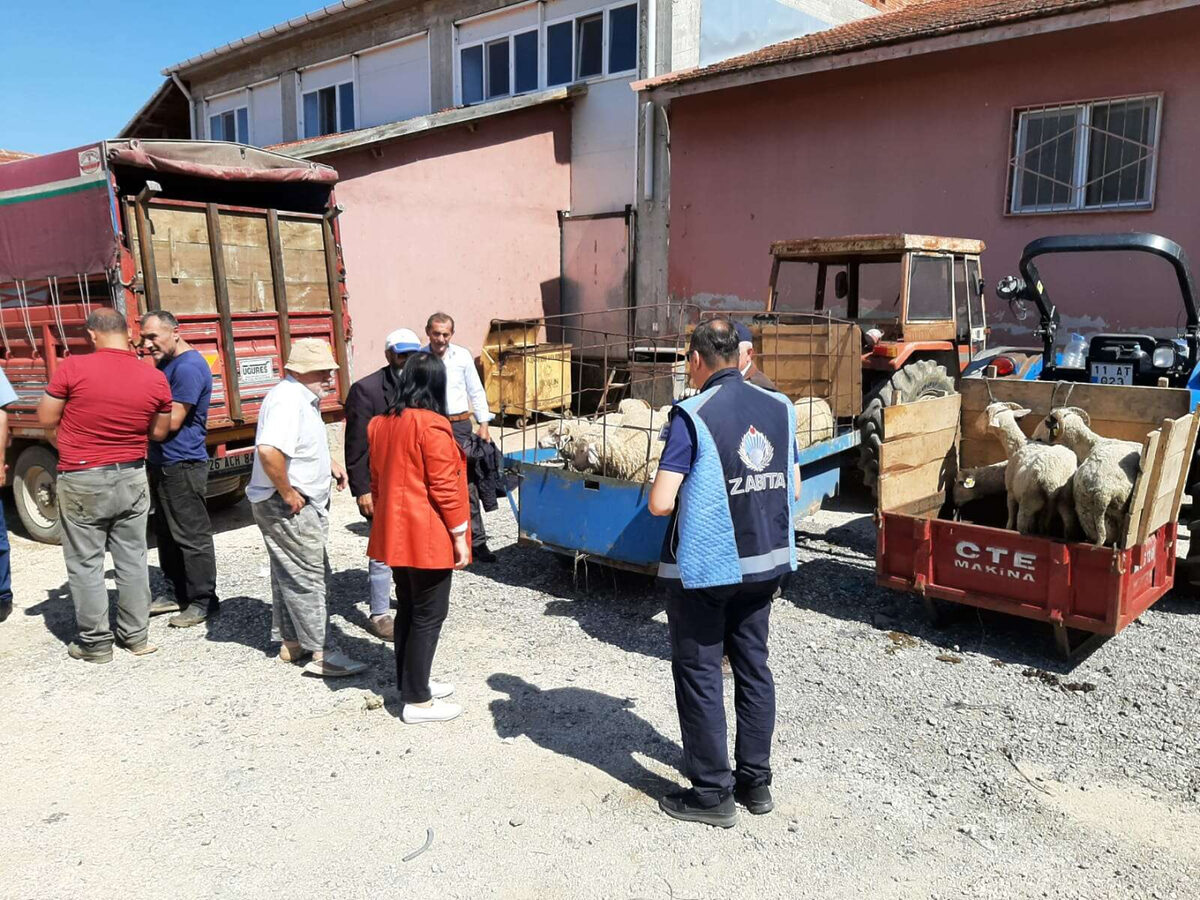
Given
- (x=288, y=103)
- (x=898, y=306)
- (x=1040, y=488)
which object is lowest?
(x=1040, y=488)

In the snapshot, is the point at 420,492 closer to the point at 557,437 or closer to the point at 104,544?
the point at 104,544

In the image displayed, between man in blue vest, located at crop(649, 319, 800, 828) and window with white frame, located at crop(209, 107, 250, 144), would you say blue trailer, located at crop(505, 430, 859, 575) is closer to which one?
man in blue vest, located at crop(649, 319, 800, 828)

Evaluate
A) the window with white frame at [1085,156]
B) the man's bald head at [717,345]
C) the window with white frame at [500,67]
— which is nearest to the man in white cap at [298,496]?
the man's bald head at [717,345]

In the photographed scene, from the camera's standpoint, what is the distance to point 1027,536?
4594 mm

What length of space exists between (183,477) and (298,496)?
4.21 feet

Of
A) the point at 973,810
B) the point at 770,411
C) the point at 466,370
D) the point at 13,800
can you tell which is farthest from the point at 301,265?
the point at 973,810

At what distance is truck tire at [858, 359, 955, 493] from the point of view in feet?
22.4

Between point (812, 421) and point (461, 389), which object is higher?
point (461, 389)

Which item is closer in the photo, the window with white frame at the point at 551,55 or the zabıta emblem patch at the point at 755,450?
the zabıta emblem patch at the point at 755,450

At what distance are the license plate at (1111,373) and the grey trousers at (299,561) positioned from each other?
17.1ft

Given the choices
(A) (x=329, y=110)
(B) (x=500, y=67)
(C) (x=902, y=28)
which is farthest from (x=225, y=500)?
(A) (x=329, y=110)

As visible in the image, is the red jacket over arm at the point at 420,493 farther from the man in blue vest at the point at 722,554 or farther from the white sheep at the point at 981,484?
A: the white sheep at the point at 981,484

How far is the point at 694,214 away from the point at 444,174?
3530mm

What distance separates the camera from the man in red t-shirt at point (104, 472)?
14.7ft
